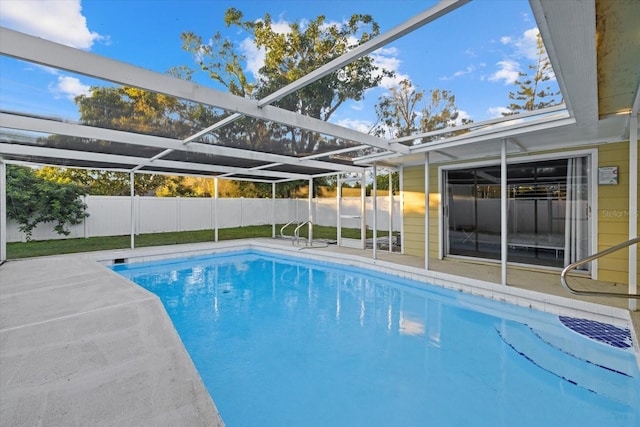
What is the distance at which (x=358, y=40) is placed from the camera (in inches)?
93.8

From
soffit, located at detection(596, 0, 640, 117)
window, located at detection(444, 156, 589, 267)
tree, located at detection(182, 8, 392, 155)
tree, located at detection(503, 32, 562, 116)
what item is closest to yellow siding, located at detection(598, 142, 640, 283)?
window, located at detection(444, 156, 589, 267)

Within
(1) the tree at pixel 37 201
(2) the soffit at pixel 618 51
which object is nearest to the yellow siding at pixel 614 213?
(2) the soffit at pixel 618 51

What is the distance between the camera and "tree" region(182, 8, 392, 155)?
253 centimetres

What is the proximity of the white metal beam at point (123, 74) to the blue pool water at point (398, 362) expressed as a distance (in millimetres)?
2634

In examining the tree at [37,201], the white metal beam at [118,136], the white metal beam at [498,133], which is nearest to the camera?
the white metal beam at [118,136]

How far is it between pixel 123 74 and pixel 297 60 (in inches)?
55.7

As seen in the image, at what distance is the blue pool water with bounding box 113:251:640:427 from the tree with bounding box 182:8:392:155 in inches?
111

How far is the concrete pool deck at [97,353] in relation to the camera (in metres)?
1.75

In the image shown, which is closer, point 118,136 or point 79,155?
point 118,136

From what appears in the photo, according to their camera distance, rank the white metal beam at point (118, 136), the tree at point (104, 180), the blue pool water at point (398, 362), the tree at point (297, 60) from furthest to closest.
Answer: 1. the tree at point (104, 180)
2. the white metal beam at point (118, 136)
3. the tree at point (297, 60)
4. the blue pool water at point (398, 362)

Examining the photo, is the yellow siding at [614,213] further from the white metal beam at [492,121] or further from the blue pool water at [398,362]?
the white metal beam at [492,121]

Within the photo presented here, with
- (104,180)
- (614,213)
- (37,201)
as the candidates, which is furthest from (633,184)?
(104,180)

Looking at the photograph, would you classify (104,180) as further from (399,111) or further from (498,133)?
(498,133)

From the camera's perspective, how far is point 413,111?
13.2 ft
